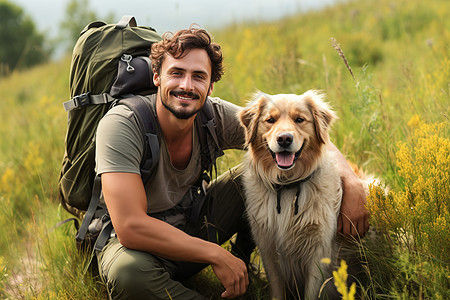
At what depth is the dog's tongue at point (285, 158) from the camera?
2732 mm

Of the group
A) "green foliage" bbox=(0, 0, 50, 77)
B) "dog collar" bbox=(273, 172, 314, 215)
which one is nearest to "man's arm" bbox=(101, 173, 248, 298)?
"dog collar" bbox=(273, 172, 314, 215)

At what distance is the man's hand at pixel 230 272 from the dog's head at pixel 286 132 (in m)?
0.66

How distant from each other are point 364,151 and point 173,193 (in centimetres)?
184

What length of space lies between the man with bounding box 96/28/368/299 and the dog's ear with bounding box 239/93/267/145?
0.77 ft

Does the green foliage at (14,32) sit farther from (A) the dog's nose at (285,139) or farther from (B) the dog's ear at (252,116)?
(A) the dog's nose at (285,139)

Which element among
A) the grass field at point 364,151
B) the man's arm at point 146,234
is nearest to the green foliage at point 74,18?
the grass field at point 364,151

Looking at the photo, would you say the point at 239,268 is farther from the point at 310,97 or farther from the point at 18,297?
the point at 18,297

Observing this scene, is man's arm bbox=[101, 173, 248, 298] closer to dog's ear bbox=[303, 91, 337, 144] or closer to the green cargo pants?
the green cargo pants

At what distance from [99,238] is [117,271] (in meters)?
0.39

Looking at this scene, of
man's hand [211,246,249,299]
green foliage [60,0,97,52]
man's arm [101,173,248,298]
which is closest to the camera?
man's arm [101,173,248,298]

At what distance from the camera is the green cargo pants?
100 inches

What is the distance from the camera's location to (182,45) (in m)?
2.82

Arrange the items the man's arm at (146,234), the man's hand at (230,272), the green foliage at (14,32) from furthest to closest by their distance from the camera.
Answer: the green foliage at (14,32) < the man's hand at (230,272) < the man's arm at (146,234)

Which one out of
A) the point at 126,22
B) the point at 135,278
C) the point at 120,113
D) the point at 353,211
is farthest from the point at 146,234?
the point at 126,22
